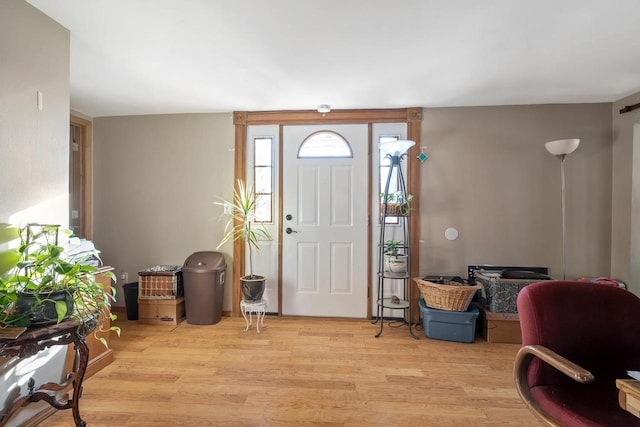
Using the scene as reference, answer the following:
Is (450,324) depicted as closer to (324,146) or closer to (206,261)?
(324,146)

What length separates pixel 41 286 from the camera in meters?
1.37

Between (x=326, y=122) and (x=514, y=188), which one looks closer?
(x=514, y=188)

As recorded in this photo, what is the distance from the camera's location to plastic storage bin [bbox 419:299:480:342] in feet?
8.52

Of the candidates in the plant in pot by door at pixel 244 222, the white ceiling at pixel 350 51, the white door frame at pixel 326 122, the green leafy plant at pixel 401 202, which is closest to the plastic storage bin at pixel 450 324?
the white door frame at pixel 326 122

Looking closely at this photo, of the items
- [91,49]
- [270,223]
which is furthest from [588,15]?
[91,49]

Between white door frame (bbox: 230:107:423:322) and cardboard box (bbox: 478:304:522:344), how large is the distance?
67 centimetres

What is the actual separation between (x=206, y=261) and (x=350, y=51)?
2.49 m

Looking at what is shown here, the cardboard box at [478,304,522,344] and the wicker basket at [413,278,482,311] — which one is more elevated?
the wicker basket at [413,278,482,311]

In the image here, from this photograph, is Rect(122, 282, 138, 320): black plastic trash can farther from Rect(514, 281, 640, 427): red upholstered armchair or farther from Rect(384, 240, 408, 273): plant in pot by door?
Rect(514, 281, 640, 427): red upholstered armchair

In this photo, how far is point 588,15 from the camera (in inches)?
63.4

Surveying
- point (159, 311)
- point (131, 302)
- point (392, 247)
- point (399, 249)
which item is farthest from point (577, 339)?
point (131, 302)

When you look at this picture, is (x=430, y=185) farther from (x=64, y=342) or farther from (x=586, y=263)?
(x=64, y=342)

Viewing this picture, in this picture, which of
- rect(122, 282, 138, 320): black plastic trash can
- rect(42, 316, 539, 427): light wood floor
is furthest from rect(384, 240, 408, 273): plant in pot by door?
rect(122, 282, 138, 320): black plastic trash can

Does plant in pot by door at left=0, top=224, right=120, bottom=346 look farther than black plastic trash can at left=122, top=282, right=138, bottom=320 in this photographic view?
No
